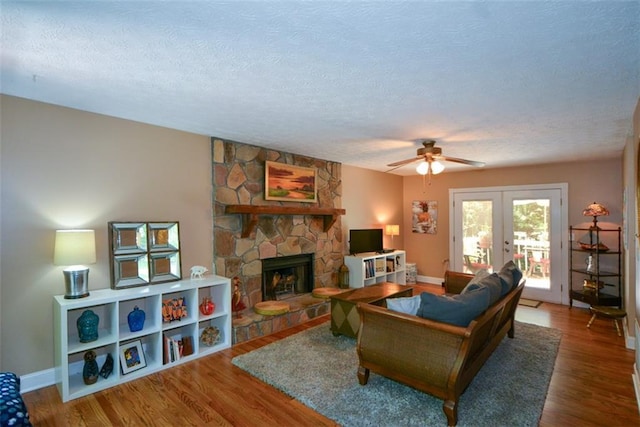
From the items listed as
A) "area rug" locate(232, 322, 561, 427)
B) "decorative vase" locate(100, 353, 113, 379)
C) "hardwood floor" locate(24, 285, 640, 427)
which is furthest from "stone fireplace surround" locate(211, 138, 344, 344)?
"decorative vase" locate(100, 353, 113, 379)

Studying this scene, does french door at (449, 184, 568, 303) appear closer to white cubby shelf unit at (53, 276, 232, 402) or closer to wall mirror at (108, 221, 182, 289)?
white cubby shelf unit at (53, 276, 232, 402)

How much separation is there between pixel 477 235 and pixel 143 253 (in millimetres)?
5757

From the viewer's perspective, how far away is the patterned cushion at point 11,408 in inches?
66.4

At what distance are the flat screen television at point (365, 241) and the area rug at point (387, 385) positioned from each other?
2228 millimetres

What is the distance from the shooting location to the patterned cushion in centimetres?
169

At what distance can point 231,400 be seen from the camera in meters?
2.60

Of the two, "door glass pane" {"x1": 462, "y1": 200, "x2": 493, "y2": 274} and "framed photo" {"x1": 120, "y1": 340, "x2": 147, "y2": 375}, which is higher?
"door glass pane" {"x1": 462, "y1": 200, "x2": 493, "y2": 274}

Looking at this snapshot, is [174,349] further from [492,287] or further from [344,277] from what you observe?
[492,287]

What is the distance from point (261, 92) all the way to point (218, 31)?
0.83m

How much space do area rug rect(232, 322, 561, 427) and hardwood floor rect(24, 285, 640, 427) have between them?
11 centimetres

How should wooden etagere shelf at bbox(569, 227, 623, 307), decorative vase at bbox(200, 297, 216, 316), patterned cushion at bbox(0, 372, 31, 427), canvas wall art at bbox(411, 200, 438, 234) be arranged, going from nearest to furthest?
patterned cushion at bbox(0, 372, 31, 427) → decorative vase at bbox(200, 297, 216, 316) → wooden etagere shelf at bbox(569, 227, 623, 307) → canvas wall art at bbox(411, 200, 438, 234)

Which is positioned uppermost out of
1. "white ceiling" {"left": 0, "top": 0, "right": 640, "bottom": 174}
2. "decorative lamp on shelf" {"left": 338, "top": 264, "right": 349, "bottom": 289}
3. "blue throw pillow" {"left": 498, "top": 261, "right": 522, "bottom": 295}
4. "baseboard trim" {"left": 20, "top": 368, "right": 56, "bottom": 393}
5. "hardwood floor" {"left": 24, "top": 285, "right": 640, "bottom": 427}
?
"white ceiling" {"left": 0, "top": 0, "right": 640, "bottom": 174}

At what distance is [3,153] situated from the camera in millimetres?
2566

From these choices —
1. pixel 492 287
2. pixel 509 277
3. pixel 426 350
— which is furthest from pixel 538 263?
pixel 426 350
